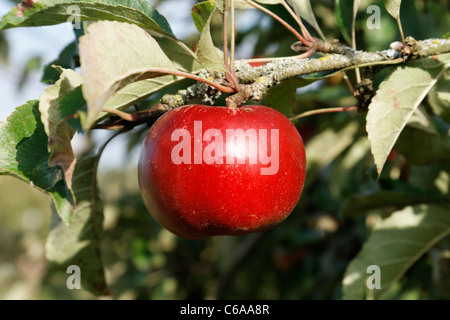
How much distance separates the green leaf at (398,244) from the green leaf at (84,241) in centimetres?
50

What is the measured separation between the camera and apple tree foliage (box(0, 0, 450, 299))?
556 mm

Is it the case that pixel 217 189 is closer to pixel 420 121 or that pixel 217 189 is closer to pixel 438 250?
pixel 420 121

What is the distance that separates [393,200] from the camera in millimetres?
1068

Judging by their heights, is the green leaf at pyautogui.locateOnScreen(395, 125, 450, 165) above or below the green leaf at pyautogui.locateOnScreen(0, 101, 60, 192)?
above

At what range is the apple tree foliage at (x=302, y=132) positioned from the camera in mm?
556

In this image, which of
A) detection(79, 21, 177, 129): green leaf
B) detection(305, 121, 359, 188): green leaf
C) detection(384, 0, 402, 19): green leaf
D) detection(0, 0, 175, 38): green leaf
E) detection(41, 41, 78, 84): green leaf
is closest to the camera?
detection(79, 21, 177, 129): green leaf

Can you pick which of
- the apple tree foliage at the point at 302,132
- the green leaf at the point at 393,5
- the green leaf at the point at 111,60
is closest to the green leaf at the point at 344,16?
the apple tree foliage at the point at 302,132

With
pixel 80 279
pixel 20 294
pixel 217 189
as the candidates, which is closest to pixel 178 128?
pixel 217 189

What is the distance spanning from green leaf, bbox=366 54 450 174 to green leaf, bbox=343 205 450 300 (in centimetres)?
38

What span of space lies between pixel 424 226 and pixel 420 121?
26 centimetres

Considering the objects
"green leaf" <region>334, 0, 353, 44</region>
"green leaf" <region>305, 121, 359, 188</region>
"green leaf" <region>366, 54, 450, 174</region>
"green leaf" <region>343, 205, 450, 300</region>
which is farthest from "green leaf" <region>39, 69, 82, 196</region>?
"green leaf" <region>305, 121, 359, 188</region>

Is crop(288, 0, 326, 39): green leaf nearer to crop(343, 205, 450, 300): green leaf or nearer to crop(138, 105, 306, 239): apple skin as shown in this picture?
crop(138, 105, 306, 239): apple skin

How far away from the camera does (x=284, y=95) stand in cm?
79

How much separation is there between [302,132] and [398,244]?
993 millimetres
